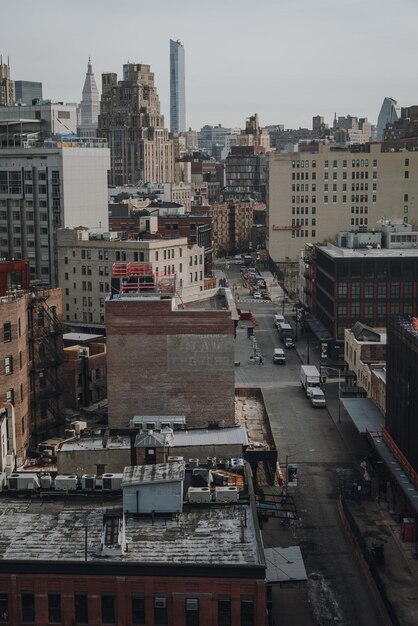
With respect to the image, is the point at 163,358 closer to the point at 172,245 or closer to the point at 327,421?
the point at 327,421

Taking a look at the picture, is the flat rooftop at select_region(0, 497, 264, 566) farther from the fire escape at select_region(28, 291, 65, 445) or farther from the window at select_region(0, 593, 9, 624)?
the fire escape at select_region(28, 291, 65, 445)

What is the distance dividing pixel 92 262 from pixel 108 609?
83.4m

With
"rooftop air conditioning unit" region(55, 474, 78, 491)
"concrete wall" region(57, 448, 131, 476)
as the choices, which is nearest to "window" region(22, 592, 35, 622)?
"rooftop air conditioning unit" region(55, 474, 78, 491)

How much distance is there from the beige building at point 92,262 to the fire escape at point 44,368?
3611 centimetres

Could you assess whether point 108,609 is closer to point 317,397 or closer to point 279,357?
point 317,397

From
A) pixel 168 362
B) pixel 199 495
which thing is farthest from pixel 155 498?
pixel 168 362

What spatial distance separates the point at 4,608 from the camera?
43.1 metres

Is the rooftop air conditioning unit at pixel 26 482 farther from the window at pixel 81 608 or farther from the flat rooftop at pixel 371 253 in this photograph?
the flat rooftop at pixel 371 253

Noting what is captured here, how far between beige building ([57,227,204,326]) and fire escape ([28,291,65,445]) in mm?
36105

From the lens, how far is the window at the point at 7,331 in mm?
75250

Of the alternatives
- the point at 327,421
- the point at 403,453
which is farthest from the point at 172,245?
the point at 403,453

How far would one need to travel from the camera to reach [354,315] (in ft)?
420

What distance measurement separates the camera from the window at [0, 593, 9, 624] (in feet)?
141

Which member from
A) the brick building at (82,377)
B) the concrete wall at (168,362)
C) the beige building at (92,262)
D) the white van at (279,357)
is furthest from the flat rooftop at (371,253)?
the concrete wall at (168,362)
